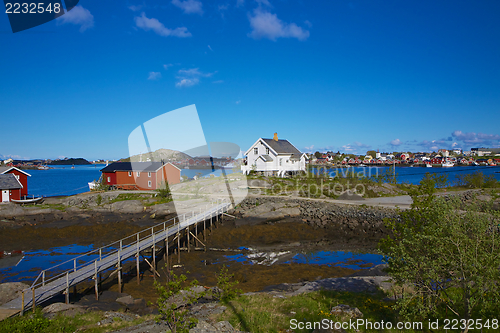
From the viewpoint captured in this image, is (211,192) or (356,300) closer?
(356,300)

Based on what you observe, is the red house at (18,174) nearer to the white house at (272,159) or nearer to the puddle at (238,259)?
the puddle at (238,259)

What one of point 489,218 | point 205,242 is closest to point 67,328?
point 489,218

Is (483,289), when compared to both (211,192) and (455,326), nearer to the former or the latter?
(455,326)

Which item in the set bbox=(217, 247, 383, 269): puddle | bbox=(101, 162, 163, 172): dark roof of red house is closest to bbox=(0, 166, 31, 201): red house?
bbox=(101, 162, 163, 172): dark roof of red house

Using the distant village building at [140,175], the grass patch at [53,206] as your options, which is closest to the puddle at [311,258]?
the grass patch at [53,206]

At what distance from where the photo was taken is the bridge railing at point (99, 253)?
14.6m

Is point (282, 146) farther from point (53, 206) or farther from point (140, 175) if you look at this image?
point (53, 206)

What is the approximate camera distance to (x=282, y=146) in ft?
197

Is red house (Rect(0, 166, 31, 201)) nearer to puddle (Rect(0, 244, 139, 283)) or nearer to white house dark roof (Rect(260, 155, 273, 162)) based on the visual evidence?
puddle (Rect(0, 244, 139, 283))

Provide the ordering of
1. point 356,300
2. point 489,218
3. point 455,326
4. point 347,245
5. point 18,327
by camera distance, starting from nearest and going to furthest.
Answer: point 489,218 → point 455,326 → point 18,327 → point 356,300 → point 347,245

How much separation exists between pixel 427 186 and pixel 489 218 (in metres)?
3.07

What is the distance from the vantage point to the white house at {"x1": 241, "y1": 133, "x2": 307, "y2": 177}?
56.3 m

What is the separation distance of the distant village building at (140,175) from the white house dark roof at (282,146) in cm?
1817

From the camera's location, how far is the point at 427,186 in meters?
10.7
